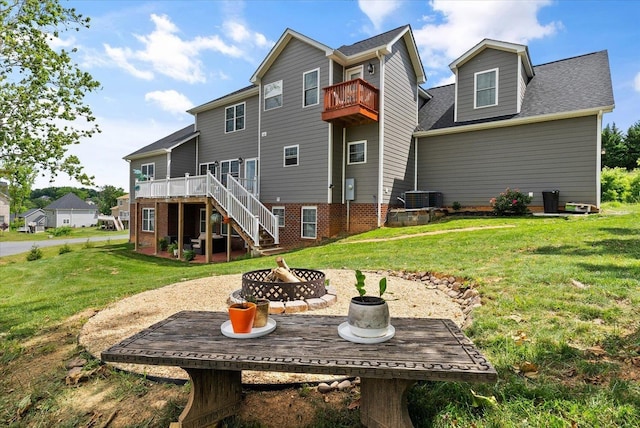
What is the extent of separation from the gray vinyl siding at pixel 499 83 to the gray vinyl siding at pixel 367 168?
4052 mm

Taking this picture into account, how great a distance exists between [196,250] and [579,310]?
15542 mm

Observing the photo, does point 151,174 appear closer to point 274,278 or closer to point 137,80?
point 137,80

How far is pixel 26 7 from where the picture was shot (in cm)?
652

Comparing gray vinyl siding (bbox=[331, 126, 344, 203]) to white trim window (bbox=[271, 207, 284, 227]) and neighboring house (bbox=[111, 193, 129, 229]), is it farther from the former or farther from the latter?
neighboring house (bbox=[111, 193, 129, 229])

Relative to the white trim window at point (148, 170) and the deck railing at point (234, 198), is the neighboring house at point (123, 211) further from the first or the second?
the deck railing at point (234, 198)

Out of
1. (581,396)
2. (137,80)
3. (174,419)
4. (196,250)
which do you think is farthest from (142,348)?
(196,250)

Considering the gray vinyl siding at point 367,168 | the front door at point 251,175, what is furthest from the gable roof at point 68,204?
the gray vinyl siding at point 367,168

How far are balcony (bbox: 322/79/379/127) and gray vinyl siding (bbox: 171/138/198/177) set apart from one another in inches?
382

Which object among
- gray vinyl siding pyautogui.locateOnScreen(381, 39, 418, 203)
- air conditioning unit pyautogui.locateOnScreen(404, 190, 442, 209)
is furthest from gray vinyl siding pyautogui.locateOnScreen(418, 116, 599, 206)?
gray vinyl siding pyautogui.locateOnScreen(381, 39, 418, 203)

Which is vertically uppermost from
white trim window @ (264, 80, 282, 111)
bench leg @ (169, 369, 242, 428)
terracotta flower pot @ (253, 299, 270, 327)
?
white trim window @ (264, 80, 282, 111)

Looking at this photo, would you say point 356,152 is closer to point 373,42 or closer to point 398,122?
point 398,122

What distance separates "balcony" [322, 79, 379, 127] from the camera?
39.0 feet

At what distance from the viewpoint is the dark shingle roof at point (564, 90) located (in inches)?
443

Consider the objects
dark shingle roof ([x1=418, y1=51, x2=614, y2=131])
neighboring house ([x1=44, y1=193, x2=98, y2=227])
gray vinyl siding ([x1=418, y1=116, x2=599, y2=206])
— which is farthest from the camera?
neighboring house ([x1=44, y1=193, x2=98, y2=227])
